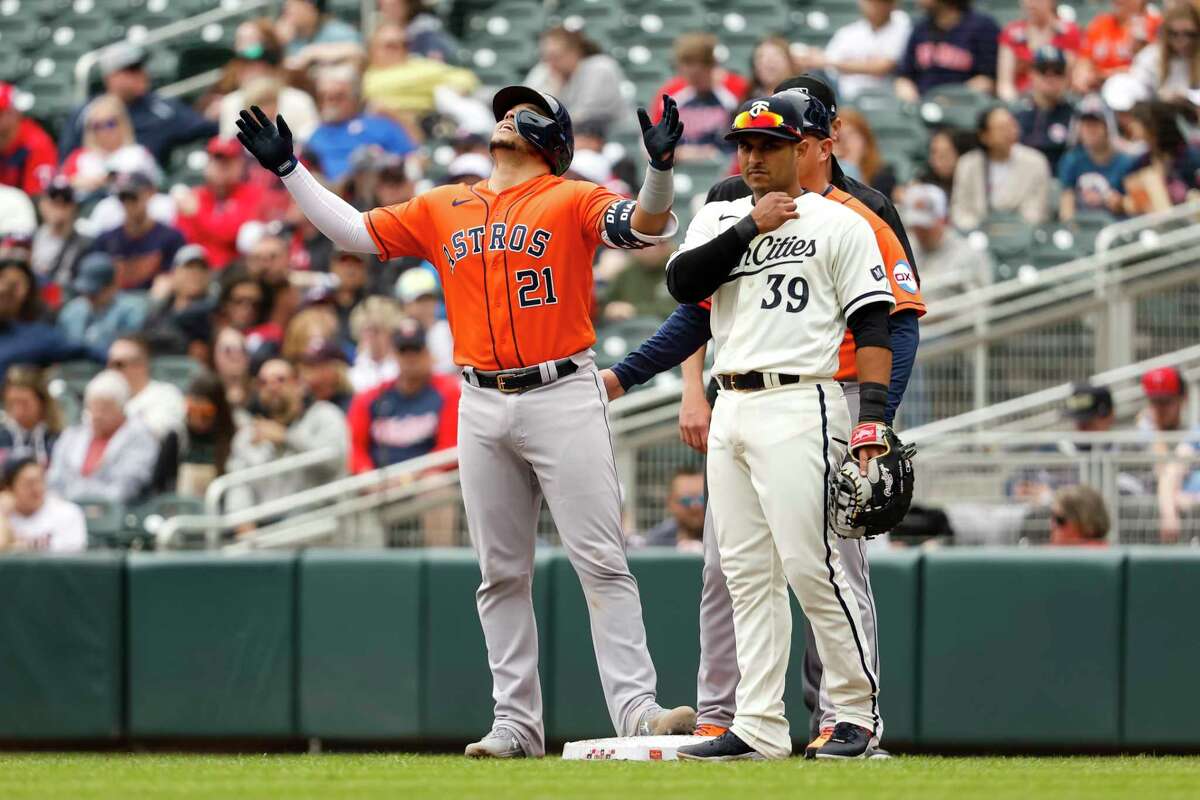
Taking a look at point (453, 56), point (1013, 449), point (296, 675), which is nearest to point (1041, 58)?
point (1013, 449)

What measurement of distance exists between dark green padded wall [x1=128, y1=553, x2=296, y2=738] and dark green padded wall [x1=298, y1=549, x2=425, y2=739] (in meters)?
0.12

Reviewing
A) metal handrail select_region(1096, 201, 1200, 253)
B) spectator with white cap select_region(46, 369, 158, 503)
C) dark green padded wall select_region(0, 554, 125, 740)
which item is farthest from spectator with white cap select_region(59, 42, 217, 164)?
metal handrail select_region(1096, 201, 1200, 253)

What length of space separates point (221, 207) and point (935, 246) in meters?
4.85

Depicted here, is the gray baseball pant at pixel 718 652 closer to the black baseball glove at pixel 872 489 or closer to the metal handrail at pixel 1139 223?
the black baseball glove at pixel 872 489

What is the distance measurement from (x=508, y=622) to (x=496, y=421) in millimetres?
604

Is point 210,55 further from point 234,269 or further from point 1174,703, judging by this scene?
point 1174,703

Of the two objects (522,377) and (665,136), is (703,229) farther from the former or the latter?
(522,377)

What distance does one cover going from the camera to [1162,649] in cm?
780

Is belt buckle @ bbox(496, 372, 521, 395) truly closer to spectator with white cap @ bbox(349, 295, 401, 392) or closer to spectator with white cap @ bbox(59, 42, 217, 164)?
spectator with white cap @ bbox(349, 295, 401, 392)

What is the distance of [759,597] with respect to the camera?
5.03 m

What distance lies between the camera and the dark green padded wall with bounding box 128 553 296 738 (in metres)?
8.54

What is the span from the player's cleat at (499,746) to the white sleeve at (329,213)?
1.46 metres

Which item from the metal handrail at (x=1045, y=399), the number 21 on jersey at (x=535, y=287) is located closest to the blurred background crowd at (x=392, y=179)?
the metal handrail at (x=1045, y=399)

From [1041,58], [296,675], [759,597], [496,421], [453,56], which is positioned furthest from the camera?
[453,56]
